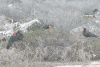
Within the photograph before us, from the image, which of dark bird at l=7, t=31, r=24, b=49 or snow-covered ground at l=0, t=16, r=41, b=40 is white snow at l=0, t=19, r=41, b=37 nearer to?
snow-covered ground at l=0, t=16, r=41, b=40

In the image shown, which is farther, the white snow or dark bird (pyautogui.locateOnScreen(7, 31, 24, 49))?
the white snow

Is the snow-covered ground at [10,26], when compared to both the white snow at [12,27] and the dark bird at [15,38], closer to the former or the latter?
the white snow at [12,27]

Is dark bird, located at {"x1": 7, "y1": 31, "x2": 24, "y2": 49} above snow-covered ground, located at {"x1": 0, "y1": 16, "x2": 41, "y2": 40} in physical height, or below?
below

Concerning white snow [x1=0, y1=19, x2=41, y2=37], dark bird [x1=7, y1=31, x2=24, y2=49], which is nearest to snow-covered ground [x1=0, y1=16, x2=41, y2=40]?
white snow [x1=0, y1=19, x2=41, y2=37]

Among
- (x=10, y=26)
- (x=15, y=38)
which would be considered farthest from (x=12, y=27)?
(x=15, y=38)

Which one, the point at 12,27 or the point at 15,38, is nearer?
the point at 15,38

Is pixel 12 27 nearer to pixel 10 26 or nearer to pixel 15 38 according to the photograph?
pixel 10 26

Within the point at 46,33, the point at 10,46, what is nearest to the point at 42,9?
the point at 46,33

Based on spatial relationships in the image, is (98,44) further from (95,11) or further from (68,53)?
(95,11)

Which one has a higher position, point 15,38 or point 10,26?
point 10,26

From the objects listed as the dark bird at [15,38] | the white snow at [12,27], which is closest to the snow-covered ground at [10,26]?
the white snow at [12,27]

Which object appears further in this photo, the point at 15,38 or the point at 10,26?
the point at 10,26
